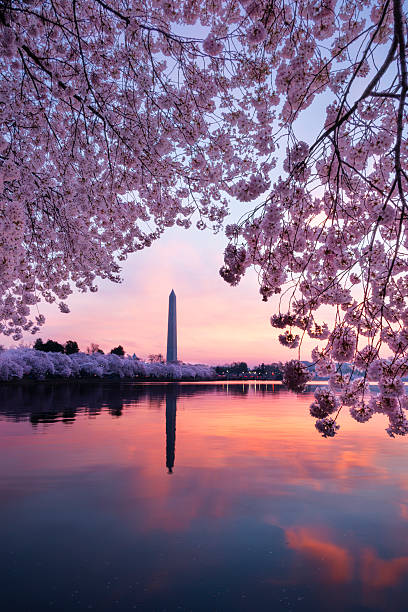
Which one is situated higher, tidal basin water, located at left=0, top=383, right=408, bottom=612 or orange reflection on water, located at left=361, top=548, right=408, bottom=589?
tidal basin water, located at left=0, top=383, right=408, bottom=612

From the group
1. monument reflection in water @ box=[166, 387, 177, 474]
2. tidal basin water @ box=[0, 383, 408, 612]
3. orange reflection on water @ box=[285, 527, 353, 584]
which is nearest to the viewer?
tidal basin water @ box=[0, 383, 408, 612]

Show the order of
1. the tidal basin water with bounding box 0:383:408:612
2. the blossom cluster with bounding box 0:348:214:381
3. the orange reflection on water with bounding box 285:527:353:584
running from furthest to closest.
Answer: the blossom cluster with bounding box 0:348:214:381
the orange reflection on water with bounding box 285:527:353:584
the tidal basin water with bounding box 0:383:408:612

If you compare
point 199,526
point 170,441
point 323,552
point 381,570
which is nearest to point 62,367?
point 170,441

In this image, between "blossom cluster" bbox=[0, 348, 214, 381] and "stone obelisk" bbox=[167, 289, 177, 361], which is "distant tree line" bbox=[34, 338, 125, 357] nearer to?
"blossom cluster" bbox=[0, 348, 214, 381]

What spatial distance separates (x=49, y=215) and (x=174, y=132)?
4.97 meters

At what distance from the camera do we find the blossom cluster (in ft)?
177

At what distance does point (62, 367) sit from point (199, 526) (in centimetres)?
6424

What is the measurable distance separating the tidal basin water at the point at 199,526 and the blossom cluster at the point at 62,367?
4720 centimetres

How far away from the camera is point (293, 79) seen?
14.9 ft

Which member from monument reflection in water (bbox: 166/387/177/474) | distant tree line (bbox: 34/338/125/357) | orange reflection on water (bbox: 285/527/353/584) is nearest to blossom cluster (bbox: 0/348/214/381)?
distant tree line (bbox: 34/338/125/357)

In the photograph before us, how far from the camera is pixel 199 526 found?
5863 millimetres

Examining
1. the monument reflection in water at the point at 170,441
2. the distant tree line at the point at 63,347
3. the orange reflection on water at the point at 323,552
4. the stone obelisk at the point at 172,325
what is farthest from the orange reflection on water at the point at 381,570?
the distant tree line at the point at 63,347

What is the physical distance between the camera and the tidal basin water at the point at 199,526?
416 centimetres

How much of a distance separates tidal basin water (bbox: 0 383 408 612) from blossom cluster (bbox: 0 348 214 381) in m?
47.2
